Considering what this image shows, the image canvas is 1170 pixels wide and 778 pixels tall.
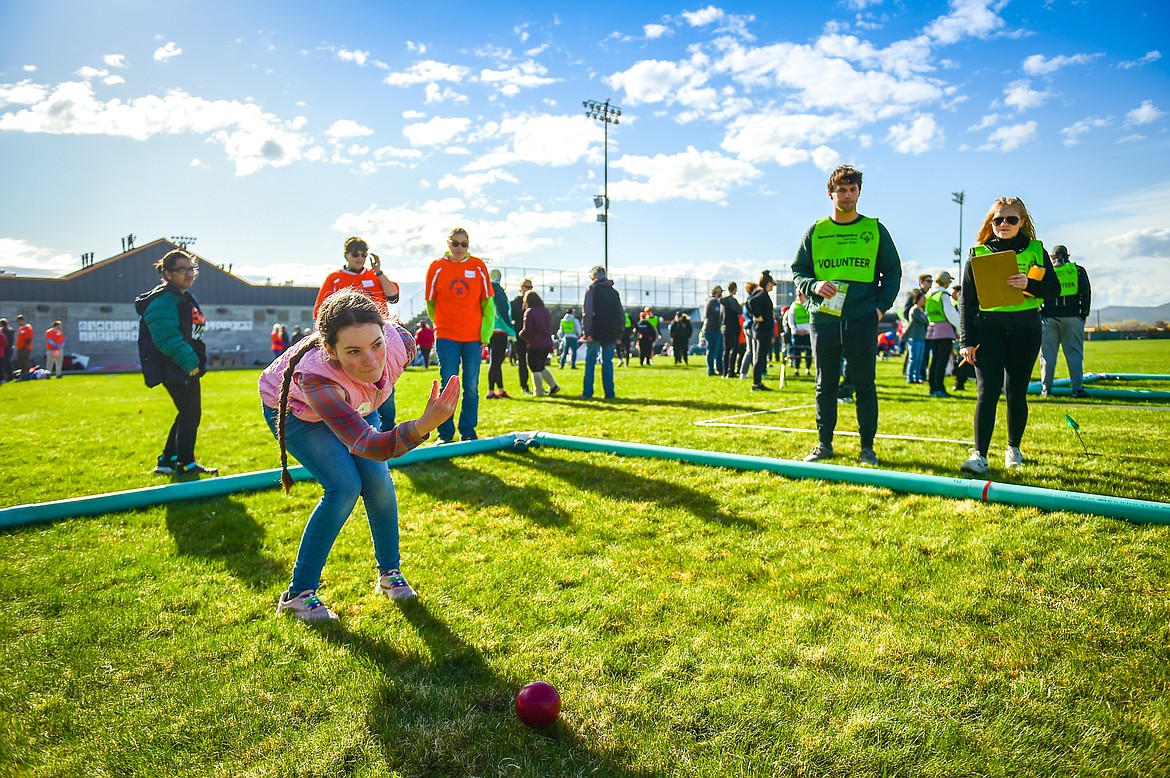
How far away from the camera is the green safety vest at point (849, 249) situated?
5566mm

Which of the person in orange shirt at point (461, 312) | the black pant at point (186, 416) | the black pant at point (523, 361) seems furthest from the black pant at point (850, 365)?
the black pant at point (523, 361)

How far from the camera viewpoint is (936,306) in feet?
35.4

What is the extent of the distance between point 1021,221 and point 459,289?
476cm

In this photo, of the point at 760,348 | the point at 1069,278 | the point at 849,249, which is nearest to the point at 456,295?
the point at 849,249

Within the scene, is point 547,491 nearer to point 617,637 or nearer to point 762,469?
point 762,469

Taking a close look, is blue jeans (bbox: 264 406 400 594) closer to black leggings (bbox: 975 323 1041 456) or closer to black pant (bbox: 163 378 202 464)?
black pant (bbox: 163 378 202 464)

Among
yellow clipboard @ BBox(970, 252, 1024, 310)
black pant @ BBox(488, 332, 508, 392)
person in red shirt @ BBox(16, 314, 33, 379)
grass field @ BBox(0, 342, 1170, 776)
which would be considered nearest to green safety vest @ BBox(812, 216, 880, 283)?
yellow clipboard @ BBox(970, 252, 1024, 310)

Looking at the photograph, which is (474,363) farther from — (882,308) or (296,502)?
(882,308)

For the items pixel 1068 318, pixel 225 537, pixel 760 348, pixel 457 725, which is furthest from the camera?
pixel 760 348

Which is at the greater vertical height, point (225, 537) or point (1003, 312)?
point (1003, 312)

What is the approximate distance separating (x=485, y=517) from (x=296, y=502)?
1462 millimetres

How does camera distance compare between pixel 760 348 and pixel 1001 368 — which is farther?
pixel 760 348

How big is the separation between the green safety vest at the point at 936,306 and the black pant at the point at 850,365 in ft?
19.3

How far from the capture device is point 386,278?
21.1 ft
